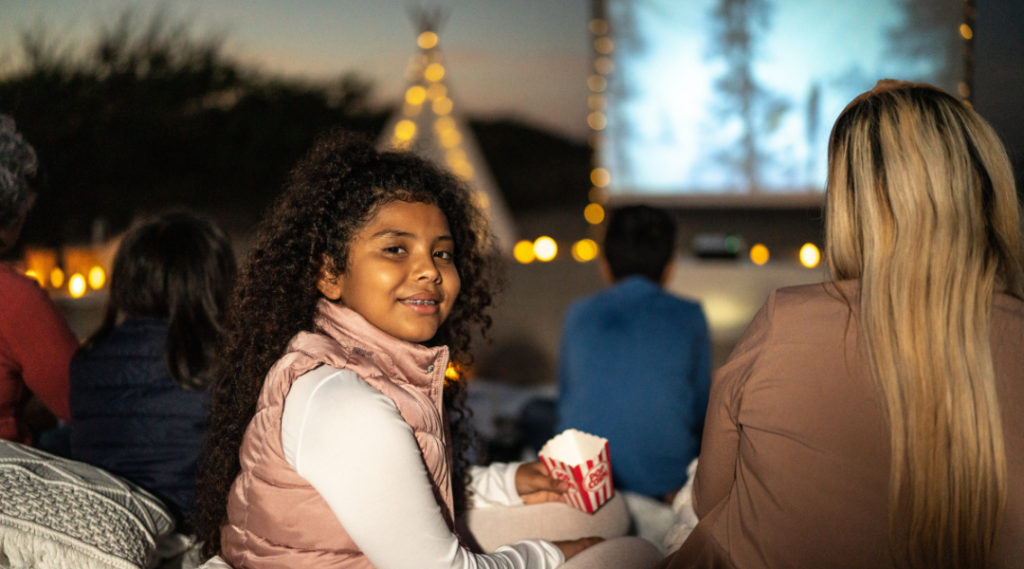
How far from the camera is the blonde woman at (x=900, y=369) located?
3.17 ft

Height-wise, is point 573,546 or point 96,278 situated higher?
point 96,278

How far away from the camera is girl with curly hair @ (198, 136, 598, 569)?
1032 millimetres

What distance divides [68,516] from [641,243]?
158 centimetres

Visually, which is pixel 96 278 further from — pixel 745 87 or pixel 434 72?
pixel 745 87

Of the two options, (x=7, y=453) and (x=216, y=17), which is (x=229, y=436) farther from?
(x=216, y=17)

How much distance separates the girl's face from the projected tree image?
3.43 metres

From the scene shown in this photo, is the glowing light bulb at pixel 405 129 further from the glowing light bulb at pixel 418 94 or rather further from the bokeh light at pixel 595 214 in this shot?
the bokeh light at pixel 595 214

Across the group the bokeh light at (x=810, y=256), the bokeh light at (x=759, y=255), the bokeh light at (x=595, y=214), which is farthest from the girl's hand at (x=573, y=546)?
the bokeh light at (x=595, y=214)

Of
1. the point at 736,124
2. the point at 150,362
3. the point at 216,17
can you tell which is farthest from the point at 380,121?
the point at 150,362

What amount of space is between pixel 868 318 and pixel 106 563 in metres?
1.22

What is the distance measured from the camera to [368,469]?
1018 mm

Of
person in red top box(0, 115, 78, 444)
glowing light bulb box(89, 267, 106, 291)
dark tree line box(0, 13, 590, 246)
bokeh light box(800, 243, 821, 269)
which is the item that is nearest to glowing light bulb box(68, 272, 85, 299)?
glowing light bulb box(89, 267, 106, 291)

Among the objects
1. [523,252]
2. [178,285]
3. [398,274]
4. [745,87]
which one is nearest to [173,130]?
[523,252]

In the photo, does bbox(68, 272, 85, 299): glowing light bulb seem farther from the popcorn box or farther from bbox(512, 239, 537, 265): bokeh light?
the popcorn box
